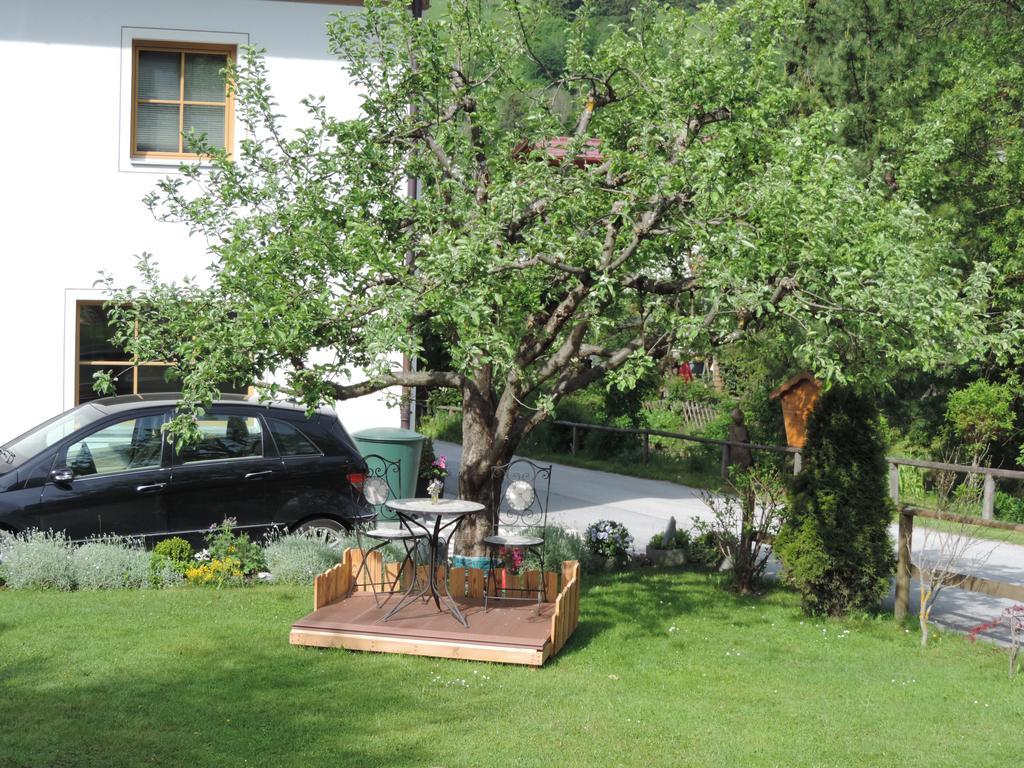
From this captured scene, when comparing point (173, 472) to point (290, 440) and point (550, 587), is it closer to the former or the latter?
point (290, 440)

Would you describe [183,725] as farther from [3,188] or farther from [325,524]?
[3,188]

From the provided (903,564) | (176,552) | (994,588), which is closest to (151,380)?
(176,552)

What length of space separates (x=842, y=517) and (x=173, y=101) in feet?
32.5

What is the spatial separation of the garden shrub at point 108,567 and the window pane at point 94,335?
487 centimetres

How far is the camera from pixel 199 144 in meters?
10.7

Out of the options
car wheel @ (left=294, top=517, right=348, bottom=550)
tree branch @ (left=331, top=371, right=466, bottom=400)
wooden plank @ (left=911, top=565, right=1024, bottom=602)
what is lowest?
car wheel @ (left=294, top=517, right=348, bottom=550)

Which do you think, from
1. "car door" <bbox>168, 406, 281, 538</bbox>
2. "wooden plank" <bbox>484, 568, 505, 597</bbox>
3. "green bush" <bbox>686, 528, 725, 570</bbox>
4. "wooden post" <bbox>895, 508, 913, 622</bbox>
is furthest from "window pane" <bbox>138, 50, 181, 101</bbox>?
"wooden post" <bbox>895, 508, 913, 622</bbox>

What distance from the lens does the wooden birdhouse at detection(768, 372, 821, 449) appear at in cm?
1875

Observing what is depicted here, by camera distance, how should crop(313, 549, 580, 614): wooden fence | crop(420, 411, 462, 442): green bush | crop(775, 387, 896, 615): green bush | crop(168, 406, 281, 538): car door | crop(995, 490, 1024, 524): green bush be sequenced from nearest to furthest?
crop(313, 549, 580, 614): wooden fence
crop(775, 387, 896, 615): green bush
crop(168, 406, 281, 538): car door
crop(995, 490, 1024, 524): green bush
crop(420, 411, 462, 442): green bush

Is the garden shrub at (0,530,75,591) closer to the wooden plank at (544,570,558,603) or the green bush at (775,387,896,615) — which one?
the wooden plank at (544,570,558,603)

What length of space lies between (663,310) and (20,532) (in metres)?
6.06

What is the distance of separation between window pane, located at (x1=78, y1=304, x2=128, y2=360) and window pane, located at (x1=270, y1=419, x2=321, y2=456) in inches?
172

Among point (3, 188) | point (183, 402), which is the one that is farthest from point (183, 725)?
point (3, 188)

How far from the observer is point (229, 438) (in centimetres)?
1124
